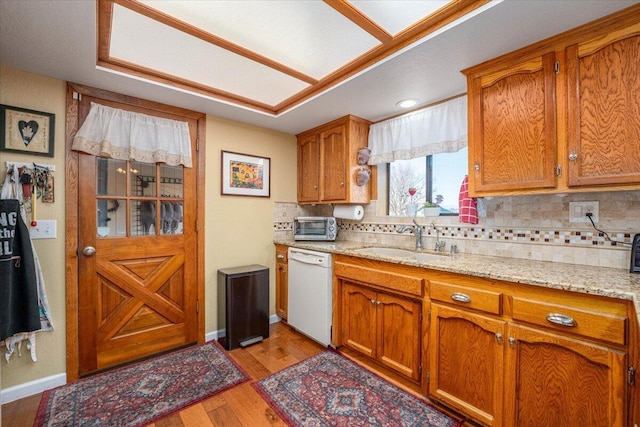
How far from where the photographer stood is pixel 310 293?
2559mm

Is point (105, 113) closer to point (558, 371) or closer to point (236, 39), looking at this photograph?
point (236, 39)

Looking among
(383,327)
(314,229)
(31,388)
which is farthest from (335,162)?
(31,388)

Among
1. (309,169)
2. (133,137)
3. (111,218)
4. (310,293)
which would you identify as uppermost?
(133,137)

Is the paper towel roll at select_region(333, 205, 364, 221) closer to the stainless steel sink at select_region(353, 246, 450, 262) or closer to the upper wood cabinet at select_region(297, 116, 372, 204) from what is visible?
the upper wood cabinet at select_region(297, 116, 372, 204)

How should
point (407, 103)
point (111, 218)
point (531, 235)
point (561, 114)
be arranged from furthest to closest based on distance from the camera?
point (407, 103)
point (111, 218)
point (531, 235)
point (561, 114)

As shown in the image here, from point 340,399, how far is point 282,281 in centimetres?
142

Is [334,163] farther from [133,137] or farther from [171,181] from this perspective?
[133,137]

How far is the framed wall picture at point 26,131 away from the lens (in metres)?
1.77

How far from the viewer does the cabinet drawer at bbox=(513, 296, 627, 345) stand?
3.66ft

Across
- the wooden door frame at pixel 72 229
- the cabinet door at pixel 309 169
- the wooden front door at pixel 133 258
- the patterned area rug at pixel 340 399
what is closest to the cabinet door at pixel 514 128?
the patterned area rug at pixel 340 399

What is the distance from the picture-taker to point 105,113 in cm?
211

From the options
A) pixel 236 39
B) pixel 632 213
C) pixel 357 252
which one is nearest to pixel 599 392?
pixel 632 213

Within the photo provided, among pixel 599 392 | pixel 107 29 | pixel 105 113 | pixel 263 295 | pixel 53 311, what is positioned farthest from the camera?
pixel 263 295

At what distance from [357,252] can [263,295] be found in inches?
43.4
